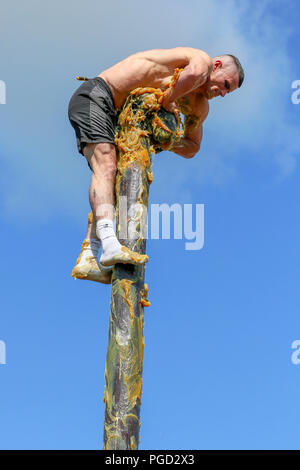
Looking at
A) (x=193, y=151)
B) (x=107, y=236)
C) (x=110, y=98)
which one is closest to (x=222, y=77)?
(x=193, y=151)

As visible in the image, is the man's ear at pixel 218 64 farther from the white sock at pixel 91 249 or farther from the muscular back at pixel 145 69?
the white sock at pixel 91 249

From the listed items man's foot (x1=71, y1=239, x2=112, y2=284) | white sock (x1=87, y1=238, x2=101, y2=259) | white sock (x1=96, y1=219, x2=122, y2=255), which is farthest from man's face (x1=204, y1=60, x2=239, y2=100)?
man's foot (x1=71, y1=239, x2=112, y2=284)

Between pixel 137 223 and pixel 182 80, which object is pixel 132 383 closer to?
pixel 137 223

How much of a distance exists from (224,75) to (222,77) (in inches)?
1.3

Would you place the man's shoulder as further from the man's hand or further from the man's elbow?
the man's elbow

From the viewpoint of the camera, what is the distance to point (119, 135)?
303 inches

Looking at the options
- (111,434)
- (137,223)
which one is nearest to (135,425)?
(111,434)

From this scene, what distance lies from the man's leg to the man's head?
58.8 inches

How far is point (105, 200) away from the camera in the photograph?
733 cm

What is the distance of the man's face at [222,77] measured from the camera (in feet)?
26.0

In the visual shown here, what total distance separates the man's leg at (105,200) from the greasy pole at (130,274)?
0.14 m

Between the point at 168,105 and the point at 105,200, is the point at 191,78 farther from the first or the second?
the point at 105,200
